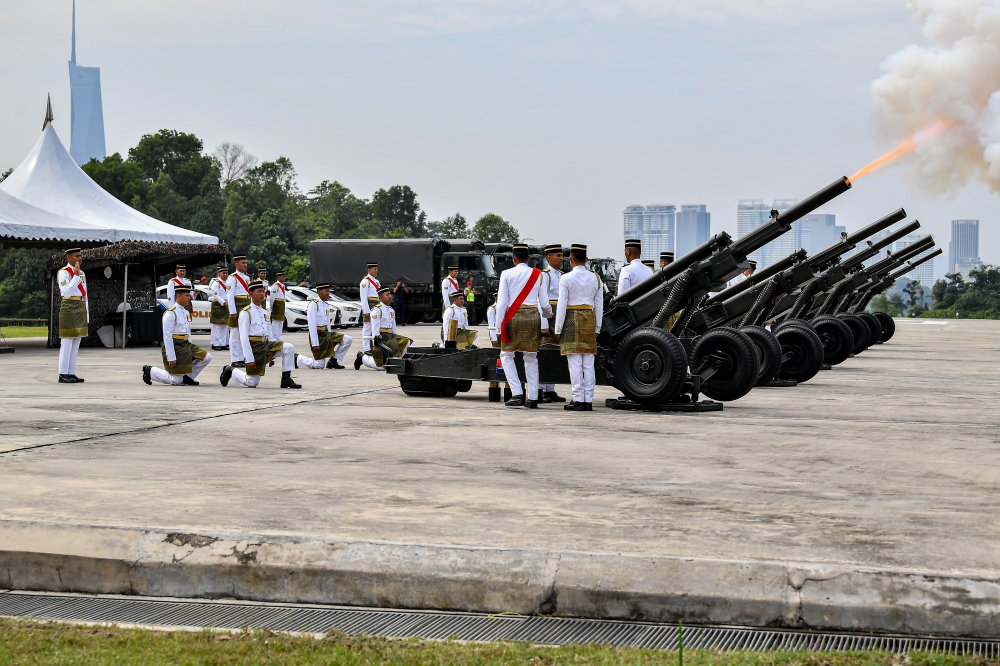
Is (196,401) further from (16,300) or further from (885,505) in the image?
(16,300)

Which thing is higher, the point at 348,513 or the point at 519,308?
the point at 519,308

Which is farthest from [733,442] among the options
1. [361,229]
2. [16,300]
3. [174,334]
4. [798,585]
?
[361,229]

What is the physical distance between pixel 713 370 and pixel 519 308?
7.20 ft

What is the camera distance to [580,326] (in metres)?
12.3

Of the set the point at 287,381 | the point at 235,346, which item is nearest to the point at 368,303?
the point at 235,346

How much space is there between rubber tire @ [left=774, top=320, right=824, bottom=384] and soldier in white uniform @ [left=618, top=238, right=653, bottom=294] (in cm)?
340

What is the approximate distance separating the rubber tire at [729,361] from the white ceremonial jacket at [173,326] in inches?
265

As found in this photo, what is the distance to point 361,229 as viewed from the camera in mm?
87312

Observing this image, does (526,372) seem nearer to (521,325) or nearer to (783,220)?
(521,325)

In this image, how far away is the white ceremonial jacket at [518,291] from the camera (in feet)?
41.8

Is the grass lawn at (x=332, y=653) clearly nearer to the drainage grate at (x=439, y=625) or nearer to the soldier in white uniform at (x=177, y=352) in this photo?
the drainage grate at (x=439, y=625)

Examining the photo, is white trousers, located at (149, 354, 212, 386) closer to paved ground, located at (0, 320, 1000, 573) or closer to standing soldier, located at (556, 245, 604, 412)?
paved ground, located at (0, 320, 1000, 573)

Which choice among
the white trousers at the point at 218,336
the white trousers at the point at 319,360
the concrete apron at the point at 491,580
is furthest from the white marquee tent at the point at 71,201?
the concrete apron at the point at 491,580

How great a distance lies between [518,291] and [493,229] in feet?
227
